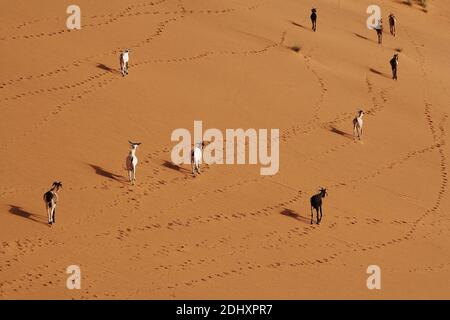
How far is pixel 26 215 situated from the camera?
20750 mm

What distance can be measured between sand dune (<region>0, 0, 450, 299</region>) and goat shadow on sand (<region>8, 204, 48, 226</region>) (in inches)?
1.7

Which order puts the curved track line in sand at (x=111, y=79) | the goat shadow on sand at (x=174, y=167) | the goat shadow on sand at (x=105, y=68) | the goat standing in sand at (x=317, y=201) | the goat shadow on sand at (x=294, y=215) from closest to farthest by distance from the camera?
1. the goat standing in sand at (x=317, y=201)
2. the goat shadow on sand at (x=294, y=215)
3. the goat shadow on sand at (x=174, y=167)
4. the curved track line in sand at (x=111, y=79)
5. the goat shadow on sand at (x=105, y=68)

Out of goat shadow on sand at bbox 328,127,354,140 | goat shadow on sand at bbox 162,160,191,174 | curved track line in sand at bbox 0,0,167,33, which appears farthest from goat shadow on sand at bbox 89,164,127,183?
curved track line in sand at bbox 0,0,167,33

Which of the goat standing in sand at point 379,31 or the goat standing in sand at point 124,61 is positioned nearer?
the goat standing in sand at point 124,61

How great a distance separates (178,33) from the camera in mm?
29969

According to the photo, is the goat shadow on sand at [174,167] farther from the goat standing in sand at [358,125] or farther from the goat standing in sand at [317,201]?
the goat standing in sand at [358,125]

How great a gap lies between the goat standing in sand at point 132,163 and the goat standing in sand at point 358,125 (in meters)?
6.08

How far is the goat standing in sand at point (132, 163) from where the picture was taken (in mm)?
22109

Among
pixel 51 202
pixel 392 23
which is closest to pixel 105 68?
pixel 51 202

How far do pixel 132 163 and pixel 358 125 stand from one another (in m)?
6.61

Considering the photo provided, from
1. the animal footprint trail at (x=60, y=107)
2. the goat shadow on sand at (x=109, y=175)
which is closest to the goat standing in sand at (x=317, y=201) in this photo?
the goat shadow on sand at (x=109, y=175)

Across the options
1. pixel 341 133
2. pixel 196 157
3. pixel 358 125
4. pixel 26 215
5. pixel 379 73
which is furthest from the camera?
pixel 379 73

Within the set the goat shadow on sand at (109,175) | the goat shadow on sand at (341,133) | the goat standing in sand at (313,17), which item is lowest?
the goat shadow on sand at (109,175)

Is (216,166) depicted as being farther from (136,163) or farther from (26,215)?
(26,215)
